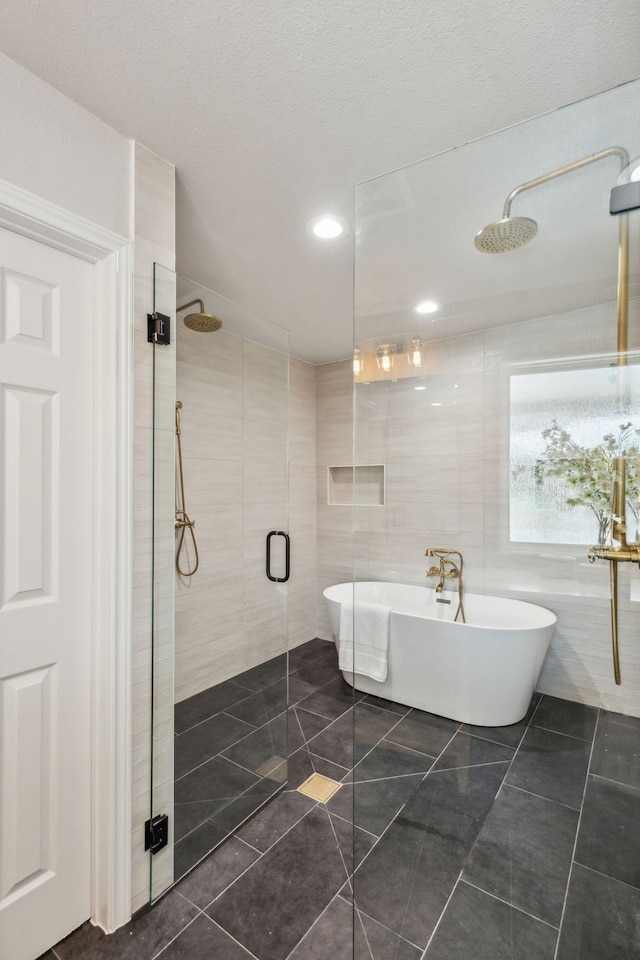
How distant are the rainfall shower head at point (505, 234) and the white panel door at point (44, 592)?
47.7 inches

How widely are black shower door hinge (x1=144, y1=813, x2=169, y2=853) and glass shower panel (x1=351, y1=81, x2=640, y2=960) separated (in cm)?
68

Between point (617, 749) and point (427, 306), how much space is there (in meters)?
1.19

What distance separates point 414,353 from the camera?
4.35 ft

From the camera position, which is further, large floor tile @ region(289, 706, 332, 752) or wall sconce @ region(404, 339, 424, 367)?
large floor tile @ region(289, 706, 332, 752)

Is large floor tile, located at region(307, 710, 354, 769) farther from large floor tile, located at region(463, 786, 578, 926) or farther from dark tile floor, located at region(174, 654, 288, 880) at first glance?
large floor tile, located at region(463, 786, 578, 926)

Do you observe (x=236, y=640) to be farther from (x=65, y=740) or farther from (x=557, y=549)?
(x=557, y=549)

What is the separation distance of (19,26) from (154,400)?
3.18 feet

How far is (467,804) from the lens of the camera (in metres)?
1.14

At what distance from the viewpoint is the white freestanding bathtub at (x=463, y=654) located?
116 cm

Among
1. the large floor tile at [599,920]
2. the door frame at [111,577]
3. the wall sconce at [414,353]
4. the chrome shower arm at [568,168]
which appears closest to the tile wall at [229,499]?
the door frame at [111,577]

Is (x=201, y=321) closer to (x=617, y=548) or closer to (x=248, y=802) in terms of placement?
(x=617, y=548)

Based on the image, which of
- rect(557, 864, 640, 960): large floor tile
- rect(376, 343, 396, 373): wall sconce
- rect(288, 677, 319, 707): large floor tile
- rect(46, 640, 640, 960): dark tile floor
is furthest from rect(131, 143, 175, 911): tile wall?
rect(288, 677, 319, 707): large floor tile

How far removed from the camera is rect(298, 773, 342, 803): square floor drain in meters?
2.01

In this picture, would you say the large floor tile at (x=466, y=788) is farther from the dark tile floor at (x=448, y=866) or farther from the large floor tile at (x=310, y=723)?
the large floor tile at (x=310, y=723)
